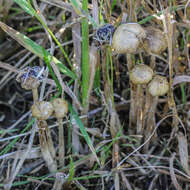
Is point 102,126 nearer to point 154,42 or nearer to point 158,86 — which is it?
point 158,86

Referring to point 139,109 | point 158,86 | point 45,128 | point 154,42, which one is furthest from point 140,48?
point 45,128

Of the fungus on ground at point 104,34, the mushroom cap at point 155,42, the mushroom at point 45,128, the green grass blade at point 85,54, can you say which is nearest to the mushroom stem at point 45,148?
the mushroom at point 45,128

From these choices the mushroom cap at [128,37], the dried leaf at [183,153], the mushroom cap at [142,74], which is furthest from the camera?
the dried leaf at [183,153]

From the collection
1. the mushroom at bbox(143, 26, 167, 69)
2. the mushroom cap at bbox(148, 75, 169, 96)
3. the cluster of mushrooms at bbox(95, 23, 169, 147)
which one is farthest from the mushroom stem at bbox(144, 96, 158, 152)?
the mushroom at bbox(143, 26, 167, 69)

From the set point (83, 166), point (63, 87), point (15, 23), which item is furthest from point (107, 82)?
point (15, 23)

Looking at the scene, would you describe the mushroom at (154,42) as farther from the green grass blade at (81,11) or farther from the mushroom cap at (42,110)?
the mushroom cap at (42,110)

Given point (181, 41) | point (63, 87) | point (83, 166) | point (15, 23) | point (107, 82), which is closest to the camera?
point (63, 87)

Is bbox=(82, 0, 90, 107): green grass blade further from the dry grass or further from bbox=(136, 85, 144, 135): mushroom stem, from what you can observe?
bbox=(136, 85, 144, 135): mushroom stem

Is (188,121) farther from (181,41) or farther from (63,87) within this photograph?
(63,87)
